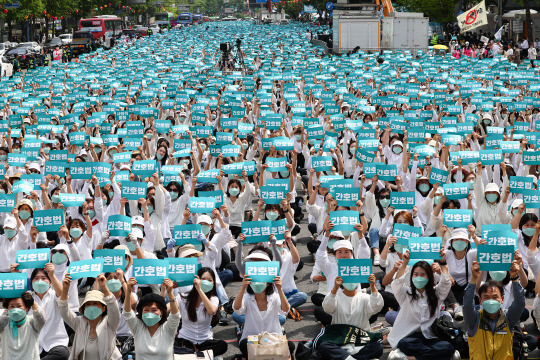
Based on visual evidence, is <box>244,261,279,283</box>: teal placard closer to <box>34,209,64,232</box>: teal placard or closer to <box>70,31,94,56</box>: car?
<box>34,209,64,232</box>: teal placard

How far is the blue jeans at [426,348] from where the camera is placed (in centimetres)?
847

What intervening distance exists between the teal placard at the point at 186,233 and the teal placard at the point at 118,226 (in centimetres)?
75

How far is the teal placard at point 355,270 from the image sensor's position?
8.45 m

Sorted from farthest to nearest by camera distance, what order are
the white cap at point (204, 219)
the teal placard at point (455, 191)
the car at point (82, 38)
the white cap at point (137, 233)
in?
the car at point (82, 38), the teal placard at point (455, 191), the white cap at point (204, 219), the white cap at point (137, 233)

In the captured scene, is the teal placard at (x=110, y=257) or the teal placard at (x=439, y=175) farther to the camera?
the teal placard at (x=439, y=175)

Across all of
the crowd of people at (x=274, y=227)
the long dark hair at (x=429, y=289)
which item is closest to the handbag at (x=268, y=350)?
the crowd of people at (x=274, y=227)

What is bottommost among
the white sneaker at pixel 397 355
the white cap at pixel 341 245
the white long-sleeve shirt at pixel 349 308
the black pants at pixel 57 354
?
the white sneaker at pixel 397 355

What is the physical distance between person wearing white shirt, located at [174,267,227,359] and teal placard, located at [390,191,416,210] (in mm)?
3086

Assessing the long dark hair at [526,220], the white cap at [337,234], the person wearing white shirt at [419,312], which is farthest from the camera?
the long dark hair at [526,220]

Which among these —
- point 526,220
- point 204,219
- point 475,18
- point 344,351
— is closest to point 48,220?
point 204,219

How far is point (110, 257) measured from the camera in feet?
28.8

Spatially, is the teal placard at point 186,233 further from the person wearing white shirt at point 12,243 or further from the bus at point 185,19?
the bus at point 185,19

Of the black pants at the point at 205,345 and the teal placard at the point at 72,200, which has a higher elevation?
the teal placard at the point at 72,200

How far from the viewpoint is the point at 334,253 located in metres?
9.64
